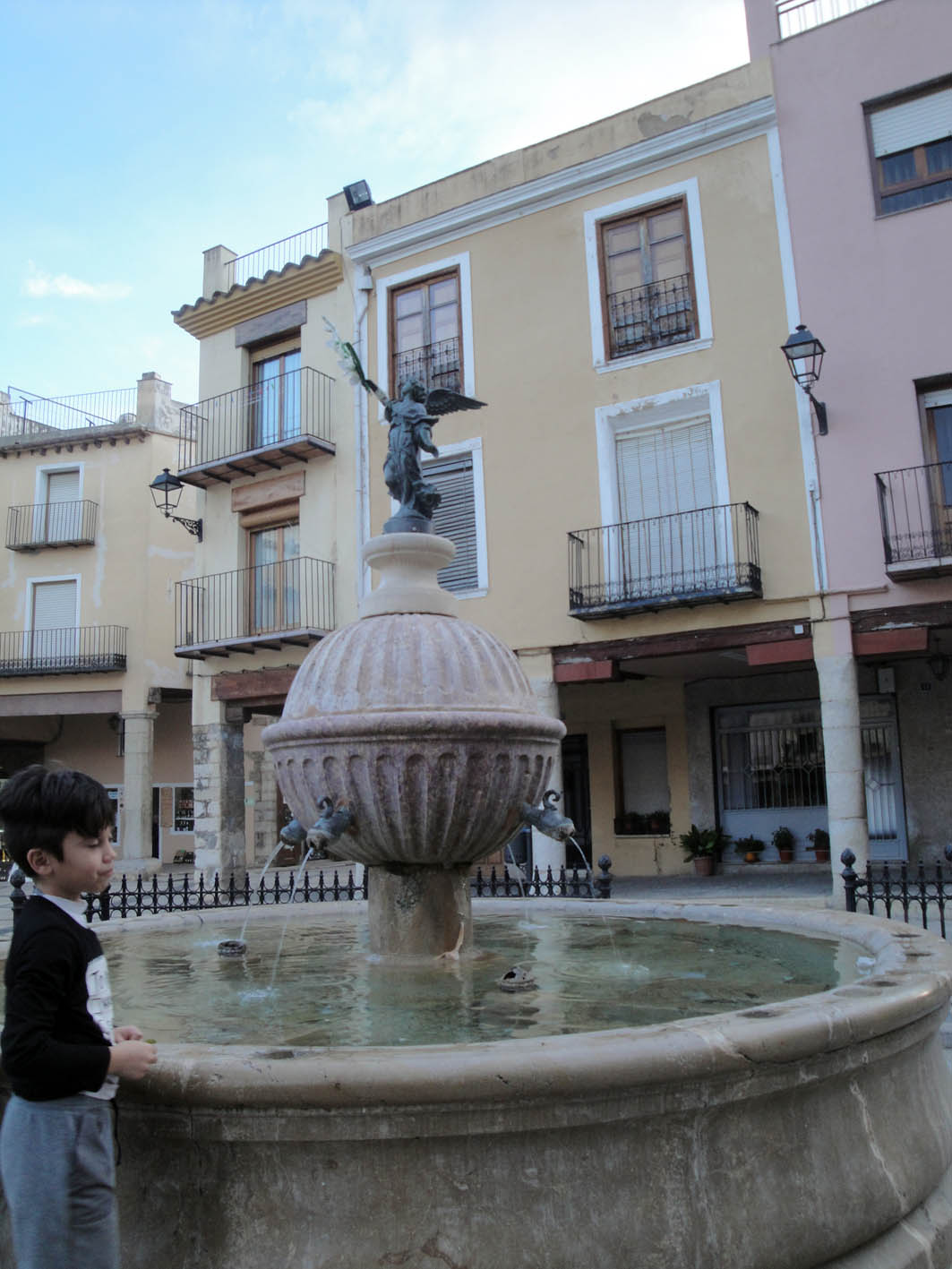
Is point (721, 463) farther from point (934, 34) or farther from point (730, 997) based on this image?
point (730, 997)

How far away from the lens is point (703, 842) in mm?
15859

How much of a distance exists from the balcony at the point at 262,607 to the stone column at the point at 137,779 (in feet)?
19.2

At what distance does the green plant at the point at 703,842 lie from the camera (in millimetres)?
15836

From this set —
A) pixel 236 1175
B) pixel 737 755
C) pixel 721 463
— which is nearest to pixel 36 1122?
pixel 236 1175

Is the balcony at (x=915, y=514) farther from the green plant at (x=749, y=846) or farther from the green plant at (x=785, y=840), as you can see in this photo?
the green plant at (x=749, y=846)

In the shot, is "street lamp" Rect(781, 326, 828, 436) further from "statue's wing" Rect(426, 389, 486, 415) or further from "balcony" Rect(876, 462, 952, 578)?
"statue's wing" Rect(426, 389, 486, 415)

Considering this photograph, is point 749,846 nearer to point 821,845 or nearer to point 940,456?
point 821,845

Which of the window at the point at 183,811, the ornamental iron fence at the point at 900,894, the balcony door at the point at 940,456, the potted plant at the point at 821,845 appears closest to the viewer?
the ornamental iron fence at the point at 900,894

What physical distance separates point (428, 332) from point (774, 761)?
8.32 m

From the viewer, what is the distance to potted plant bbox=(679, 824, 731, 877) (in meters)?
15.8

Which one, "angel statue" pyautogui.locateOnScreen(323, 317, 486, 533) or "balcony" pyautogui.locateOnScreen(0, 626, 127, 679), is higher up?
"balcony" pyautogui.locateOnScreen(0, 626, 127, 679)

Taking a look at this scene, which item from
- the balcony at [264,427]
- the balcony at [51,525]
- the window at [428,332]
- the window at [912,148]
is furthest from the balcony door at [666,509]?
the balcony at [51,525]

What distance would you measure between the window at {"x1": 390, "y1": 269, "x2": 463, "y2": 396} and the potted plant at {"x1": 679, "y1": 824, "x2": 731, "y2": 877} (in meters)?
7.52

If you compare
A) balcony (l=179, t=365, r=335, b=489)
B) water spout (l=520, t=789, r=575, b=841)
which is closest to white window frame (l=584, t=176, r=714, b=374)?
balcony (l=179, t=365, r=335, b=489)
